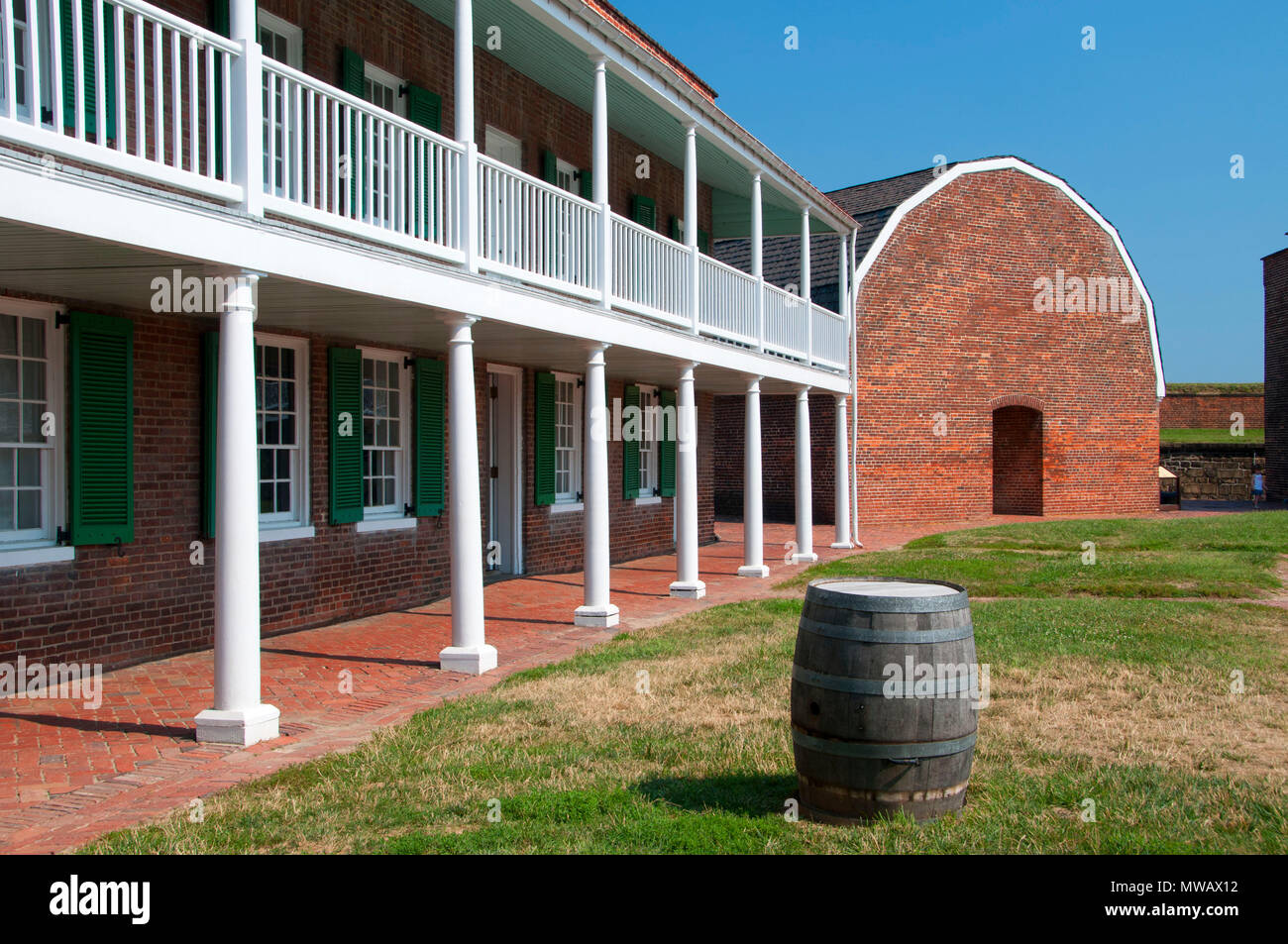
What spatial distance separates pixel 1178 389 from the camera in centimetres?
5166

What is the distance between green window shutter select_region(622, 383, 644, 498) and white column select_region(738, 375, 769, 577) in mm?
2352

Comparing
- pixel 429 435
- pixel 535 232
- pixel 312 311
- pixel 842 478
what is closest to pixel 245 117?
pixel 312 311

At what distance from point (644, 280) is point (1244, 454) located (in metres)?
32.8

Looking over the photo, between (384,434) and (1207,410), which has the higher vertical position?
(1207,410)

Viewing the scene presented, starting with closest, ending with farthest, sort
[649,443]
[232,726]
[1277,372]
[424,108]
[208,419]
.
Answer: [232,726] → [208,419] → [424,108] → [649,443] → [1277,372]

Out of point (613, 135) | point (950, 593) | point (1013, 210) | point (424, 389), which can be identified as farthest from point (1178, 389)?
point (950, 593)

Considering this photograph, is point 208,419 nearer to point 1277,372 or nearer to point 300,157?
point 300,157

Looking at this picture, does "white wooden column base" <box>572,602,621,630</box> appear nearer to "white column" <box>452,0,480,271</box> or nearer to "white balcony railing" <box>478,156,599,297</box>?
"white balcony railing" <box>478,156,599,297</box>

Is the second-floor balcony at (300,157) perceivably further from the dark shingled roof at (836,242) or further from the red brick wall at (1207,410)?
the red brick wall at (1207,410)

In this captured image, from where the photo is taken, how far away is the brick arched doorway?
997 inches

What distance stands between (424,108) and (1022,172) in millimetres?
18403

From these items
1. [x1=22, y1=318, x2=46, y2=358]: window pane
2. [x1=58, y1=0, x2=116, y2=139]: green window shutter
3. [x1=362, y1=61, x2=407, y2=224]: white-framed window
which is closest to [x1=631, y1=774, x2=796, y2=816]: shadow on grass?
[x1=22, y1=318, x2=46, y2=358]: window pane

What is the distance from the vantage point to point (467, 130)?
807cm
